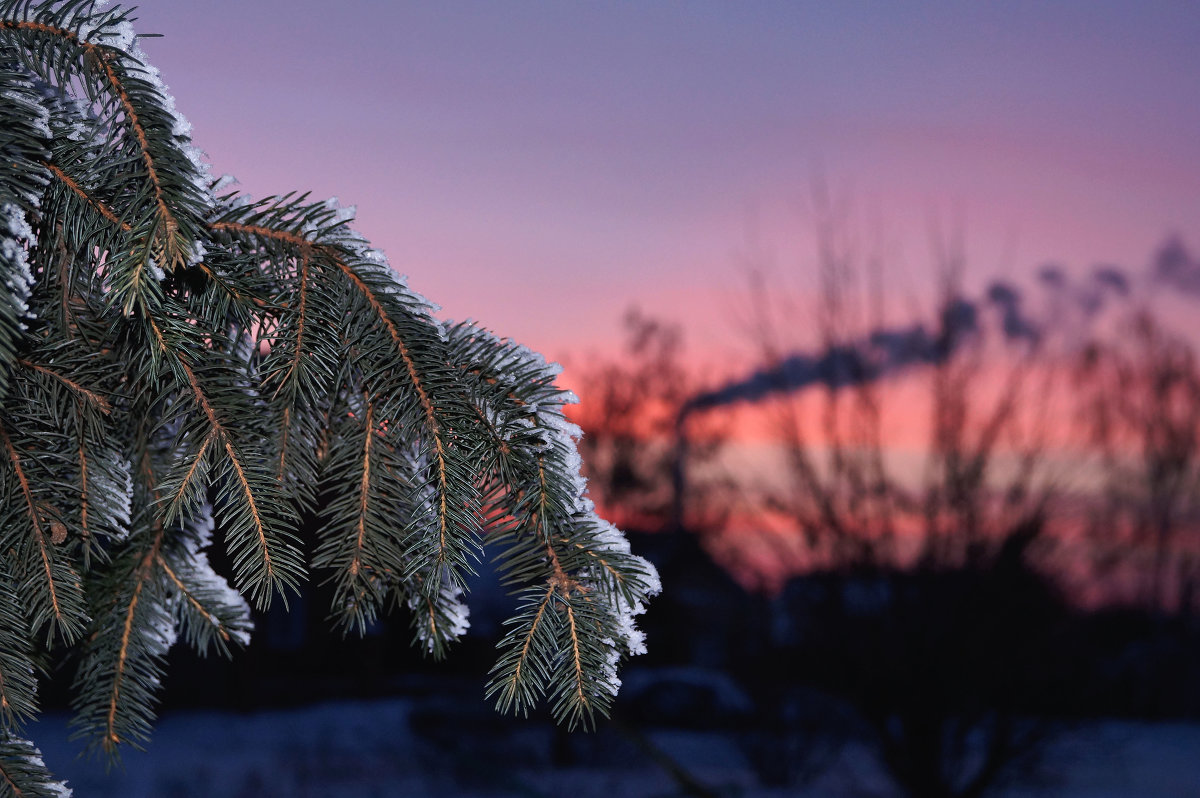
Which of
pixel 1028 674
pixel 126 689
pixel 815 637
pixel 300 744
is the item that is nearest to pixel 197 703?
pixel 300 744

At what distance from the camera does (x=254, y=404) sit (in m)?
1.64

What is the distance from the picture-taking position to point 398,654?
19703 millimetres

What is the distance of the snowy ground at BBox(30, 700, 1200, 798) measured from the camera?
34.9 feet

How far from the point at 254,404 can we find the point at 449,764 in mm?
11198

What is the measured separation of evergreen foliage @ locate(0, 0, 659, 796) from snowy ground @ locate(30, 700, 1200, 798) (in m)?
8.17

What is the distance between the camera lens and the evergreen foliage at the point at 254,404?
148 cm

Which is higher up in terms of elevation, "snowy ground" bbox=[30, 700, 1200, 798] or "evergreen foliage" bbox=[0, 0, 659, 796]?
"evergreen foliage" bbox=[0, 0, 659, 796]

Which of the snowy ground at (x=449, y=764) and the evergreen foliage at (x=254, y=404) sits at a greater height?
the evergreen foliage at (x=254, y=404)

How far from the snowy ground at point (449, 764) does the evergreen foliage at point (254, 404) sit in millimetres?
8170

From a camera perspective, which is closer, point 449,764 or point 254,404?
point 254,404

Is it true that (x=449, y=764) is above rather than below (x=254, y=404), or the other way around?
below

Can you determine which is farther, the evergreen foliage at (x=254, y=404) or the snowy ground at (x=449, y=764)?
the snowy ground at (x=449, y=764)

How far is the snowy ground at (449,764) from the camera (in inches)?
419

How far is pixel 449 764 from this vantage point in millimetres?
11828
